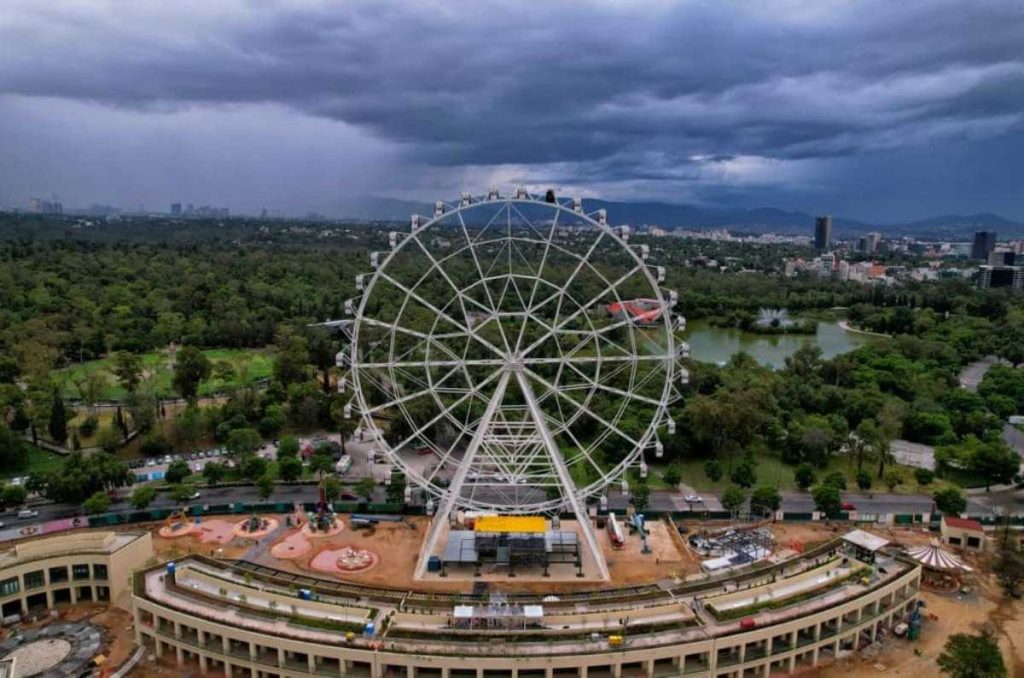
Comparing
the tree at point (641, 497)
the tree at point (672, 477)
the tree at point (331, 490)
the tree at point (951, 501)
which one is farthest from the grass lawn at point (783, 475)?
the tree at point (331, 490)

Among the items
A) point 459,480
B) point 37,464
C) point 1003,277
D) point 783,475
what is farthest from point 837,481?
point 1003,277

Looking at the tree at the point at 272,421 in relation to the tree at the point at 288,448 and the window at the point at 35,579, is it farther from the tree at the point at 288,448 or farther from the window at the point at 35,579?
the window at the point at 35,579

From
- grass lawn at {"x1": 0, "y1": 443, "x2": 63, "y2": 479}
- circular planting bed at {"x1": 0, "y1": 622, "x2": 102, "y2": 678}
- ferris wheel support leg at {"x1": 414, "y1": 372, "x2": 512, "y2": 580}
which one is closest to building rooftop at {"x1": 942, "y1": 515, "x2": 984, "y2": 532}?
ferris wheel support leg at {"x1": 414, "y1": 372, "x2": 512, "y2": 580}

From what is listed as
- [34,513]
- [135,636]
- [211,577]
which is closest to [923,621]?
[211,577]

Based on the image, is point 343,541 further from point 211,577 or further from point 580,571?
point 580,571

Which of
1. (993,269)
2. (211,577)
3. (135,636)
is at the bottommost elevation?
(135,636)

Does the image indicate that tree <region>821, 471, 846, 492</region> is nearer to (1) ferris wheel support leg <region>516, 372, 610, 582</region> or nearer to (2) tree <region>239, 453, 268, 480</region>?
(1) ferris wheel support leg <region>516, 372, 610, 582</region>
